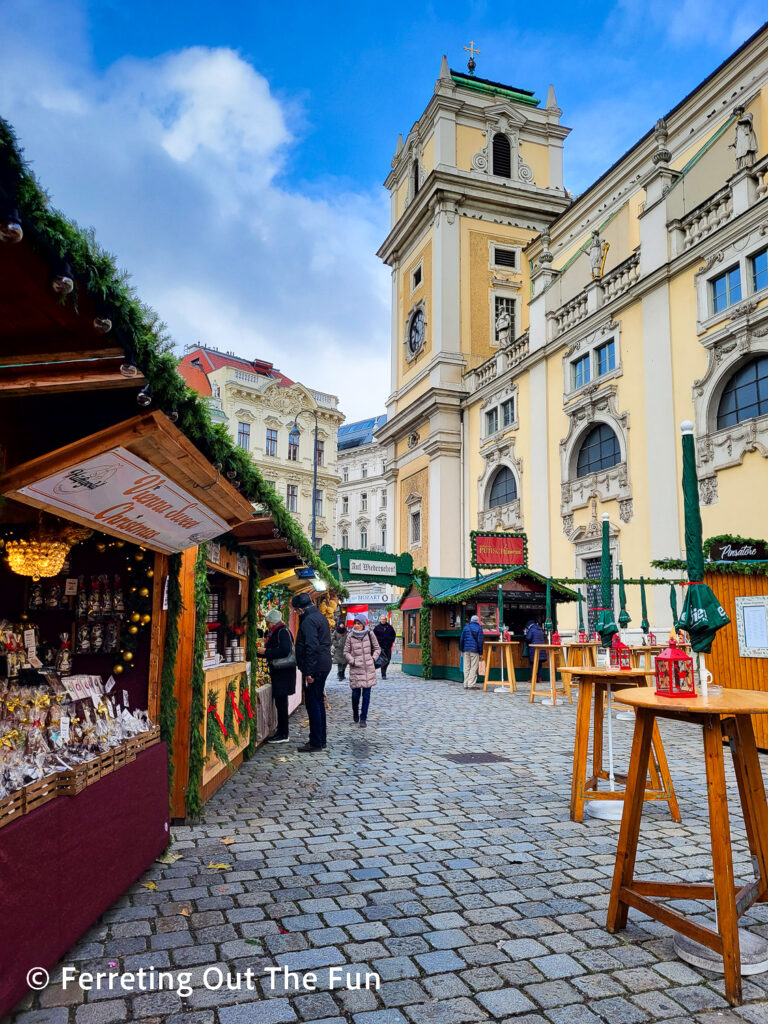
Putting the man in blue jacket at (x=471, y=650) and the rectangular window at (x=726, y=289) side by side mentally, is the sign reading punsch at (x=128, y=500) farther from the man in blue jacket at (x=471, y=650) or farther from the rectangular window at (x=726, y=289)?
the rectangular window at (x=726, y=289)

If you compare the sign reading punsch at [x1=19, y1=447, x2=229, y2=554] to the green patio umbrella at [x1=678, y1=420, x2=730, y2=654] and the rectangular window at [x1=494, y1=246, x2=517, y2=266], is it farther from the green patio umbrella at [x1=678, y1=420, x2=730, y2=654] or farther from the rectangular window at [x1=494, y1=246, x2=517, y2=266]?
the rectangular window at [x1=494, y1=246, x2=517, y2=266]

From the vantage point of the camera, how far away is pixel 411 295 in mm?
35969

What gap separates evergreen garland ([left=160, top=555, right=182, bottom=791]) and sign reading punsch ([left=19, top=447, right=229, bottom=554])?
0.33 m

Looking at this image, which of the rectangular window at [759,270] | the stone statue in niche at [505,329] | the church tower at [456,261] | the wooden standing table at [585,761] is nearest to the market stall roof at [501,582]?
the rectangular window at [759,270]

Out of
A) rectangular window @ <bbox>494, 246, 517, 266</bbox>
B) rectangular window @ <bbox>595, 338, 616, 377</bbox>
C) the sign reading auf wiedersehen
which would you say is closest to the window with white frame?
rectangular window @ <bbox>595, 338, 616, 377</bbox>

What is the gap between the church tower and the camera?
103ft

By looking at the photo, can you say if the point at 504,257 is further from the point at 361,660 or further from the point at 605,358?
the point at 361,660

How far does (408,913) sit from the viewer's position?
3.74m

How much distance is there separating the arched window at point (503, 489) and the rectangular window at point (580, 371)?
517 centimetres

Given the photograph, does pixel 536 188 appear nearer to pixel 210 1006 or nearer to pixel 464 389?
pixel 464 389

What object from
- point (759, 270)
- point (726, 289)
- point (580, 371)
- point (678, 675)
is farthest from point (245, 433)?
point (678, 675)

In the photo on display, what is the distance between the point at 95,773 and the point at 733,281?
59.9 ft

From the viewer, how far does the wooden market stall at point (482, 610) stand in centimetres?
1945

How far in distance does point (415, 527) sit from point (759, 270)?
2073 centimetres
